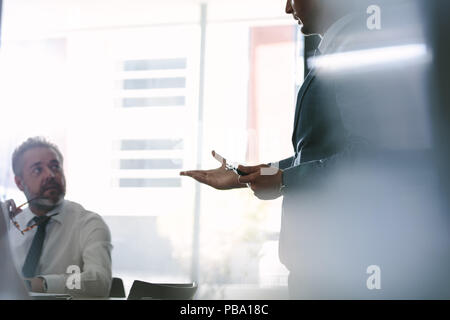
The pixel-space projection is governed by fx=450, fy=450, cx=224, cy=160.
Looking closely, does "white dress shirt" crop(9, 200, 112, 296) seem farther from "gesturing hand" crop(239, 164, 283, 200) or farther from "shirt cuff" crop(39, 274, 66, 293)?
"gesturing hand" crop(239, 164, 283, 200)

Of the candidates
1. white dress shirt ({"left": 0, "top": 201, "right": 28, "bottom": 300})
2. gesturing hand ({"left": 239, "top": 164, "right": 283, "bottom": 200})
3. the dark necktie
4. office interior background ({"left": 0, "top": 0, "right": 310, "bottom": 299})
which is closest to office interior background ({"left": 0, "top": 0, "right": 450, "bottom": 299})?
office interior background ({"left": 0, "top": 0, "right": 310, "bottom": 299})

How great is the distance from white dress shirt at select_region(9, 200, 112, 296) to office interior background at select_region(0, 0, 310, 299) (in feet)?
0.14

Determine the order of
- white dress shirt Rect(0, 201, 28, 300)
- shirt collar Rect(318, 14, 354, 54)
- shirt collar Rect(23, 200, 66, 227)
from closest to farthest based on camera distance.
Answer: white dress shirt Rect(0, 201, 28, 300) < shirt collar Rect(318, 14, 354, 54) < shirt collar Rect(23, 200, 66, 227)

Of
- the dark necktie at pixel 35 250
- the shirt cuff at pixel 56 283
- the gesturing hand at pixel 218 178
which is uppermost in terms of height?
the gesturing hand at pixel 218 178

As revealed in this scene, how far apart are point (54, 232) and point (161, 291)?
20.1 inches

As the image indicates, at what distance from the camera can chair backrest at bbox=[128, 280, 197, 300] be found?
40.8 inches

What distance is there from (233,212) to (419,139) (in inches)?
28.9

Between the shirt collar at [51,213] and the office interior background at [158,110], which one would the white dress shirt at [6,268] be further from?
the shirt collar at [51,213]

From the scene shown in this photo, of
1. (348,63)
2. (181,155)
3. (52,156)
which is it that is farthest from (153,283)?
(348,63)

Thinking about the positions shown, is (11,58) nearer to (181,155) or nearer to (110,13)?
(110,13)

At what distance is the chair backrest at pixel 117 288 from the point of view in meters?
1.28

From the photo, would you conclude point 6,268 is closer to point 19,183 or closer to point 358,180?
point 358,180
